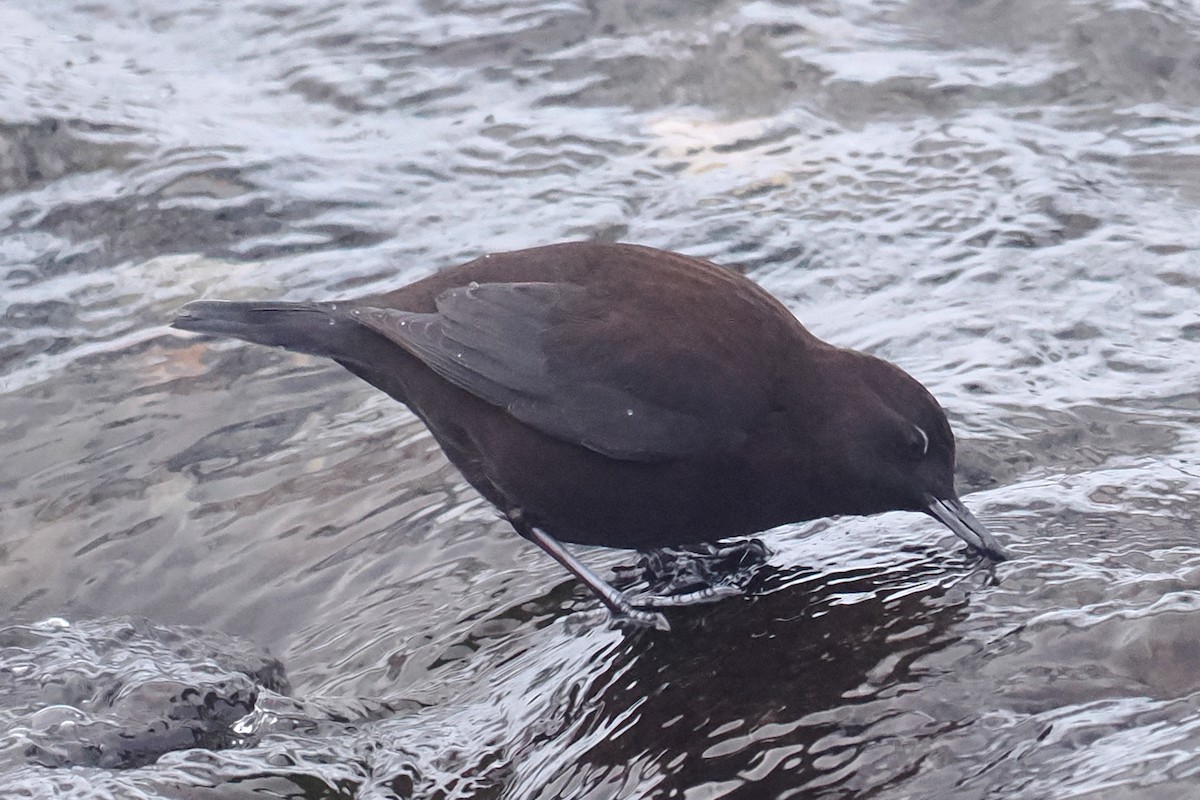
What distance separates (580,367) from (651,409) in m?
0.26

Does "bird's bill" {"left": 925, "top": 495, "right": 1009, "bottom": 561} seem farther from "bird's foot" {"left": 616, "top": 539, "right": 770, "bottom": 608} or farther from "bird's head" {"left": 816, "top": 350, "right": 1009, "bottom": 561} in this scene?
"bird's foot" {"left": 616, "top": 539, "right": 770, "bottom": 608}

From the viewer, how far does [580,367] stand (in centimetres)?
341

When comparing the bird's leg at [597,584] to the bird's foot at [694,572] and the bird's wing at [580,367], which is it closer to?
the bird's foot at [694,572]

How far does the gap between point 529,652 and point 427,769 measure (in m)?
0.44

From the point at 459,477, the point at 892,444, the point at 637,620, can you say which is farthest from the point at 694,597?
the point at 459,477

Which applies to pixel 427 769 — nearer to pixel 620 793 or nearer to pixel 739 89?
pixel 620 793

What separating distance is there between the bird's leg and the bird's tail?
2.23 feet

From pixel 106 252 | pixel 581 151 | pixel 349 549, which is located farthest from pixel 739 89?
pixel 349 549

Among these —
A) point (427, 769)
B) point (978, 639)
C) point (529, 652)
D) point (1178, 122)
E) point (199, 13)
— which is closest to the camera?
point (978, 639)

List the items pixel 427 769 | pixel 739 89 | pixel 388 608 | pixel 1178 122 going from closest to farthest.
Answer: pixel 427 769 < pixel 388 608 < pixel 1178 122 < pixel 739 89

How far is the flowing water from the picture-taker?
8.33ft

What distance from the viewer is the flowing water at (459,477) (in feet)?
8.33

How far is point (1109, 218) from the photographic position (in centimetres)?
514

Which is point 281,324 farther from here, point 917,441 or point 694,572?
point 917,441
